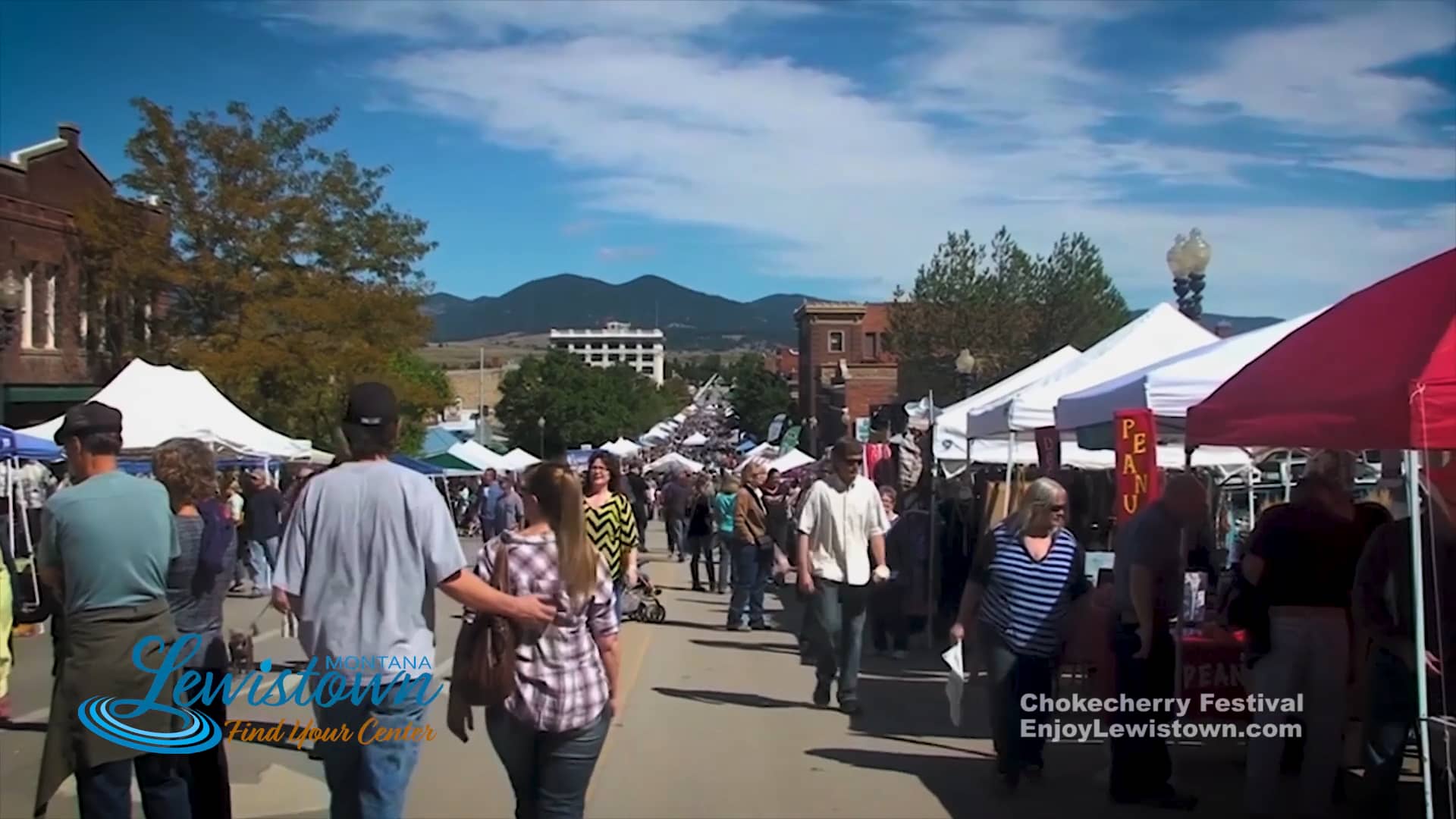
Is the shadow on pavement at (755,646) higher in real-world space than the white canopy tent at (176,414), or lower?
lower

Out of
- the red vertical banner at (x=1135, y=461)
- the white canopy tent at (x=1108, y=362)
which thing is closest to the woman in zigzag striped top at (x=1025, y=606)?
the red vertical banner at (x=1135, y=461)

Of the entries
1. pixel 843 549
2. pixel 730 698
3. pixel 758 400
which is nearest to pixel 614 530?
pixel 843 549

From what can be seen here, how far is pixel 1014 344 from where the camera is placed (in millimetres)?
45156

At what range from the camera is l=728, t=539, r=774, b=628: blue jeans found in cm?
1672

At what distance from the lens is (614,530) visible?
868 cm

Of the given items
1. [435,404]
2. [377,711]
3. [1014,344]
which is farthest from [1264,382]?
[1014,344]

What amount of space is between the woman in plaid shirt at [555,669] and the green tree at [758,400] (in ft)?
336

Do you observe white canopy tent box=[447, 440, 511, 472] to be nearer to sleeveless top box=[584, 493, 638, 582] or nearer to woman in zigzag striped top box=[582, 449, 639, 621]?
woman in zigzag striped top box=[582, 449, 639, 621]

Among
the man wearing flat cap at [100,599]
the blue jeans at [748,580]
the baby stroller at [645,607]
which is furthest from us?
the baby stroller at [645,607]

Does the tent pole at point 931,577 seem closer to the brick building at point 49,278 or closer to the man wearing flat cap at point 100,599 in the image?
the man wearing flat cap at point 100,599

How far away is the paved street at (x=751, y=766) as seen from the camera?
7.45 meters

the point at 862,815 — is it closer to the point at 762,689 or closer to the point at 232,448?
the point at 762,689

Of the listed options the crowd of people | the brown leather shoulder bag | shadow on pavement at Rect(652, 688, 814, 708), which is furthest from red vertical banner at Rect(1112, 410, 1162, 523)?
the brown leather shoulder bag

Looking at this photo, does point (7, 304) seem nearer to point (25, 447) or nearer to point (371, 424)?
point (25, 447)
